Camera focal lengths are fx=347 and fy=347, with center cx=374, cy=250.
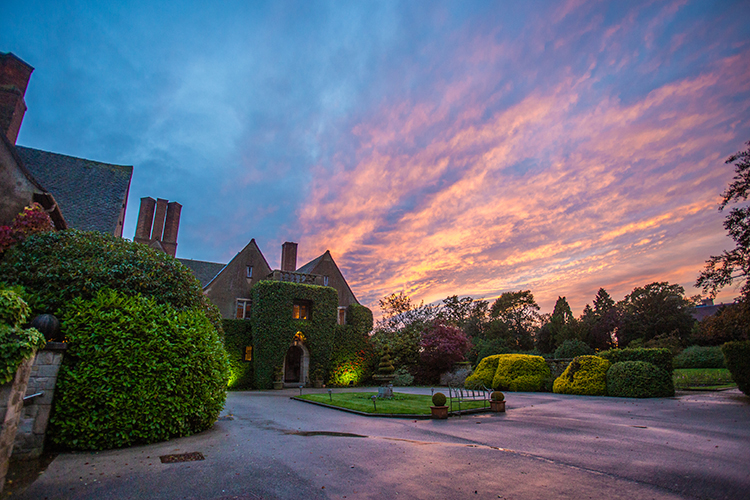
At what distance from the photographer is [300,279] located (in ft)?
85.7

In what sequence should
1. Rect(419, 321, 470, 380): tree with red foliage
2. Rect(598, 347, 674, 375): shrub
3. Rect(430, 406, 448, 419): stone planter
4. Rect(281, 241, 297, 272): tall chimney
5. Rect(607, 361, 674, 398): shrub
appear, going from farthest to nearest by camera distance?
Rect(281, 241, 297, 272): tall chimney
Rect(419, 321, 470, 380): tree with red foliage
Rect(598, 347, 674, 375): shrub
Rect(607, 361, 674, 398): shrub
Rect(430, 406, 448, 419): stone planter

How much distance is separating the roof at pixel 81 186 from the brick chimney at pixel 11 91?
143 cm

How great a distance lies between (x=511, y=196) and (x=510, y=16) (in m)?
10.0

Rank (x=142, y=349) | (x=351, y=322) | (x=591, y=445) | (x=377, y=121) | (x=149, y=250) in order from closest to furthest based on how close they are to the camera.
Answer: (x=142, y=349) < (x=591, y=445) < (x=149, y=250) < (x=377, y=121) < (x=351, y=322)

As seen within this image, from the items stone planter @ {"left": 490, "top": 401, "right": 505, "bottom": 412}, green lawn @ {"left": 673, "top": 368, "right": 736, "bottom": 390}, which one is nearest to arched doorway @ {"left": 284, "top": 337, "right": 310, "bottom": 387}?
stone planter @ {"left": 490, "top": 401, "right": 505, "bottom": 412}

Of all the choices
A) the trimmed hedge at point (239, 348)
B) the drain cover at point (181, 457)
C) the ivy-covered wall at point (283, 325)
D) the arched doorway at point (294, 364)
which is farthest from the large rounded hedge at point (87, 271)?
the arched doorway at point (294, 364)

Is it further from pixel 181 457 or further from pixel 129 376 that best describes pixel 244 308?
pixel 181 457

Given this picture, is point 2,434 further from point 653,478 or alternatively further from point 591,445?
point 591,445

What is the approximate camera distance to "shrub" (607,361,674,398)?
53.7 feet

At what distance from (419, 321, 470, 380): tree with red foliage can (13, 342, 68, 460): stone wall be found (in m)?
23.9

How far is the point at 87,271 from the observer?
7.20 meters

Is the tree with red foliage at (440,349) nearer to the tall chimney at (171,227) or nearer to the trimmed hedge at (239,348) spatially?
the trimmed hedge at (239,348)

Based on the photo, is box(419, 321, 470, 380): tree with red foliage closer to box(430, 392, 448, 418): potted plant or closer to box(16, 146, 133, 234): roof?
box(430, 392, 448, 418): potted plant

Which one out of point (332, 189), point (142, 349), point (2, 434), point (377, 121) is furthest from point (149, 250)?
point (332, 189)
